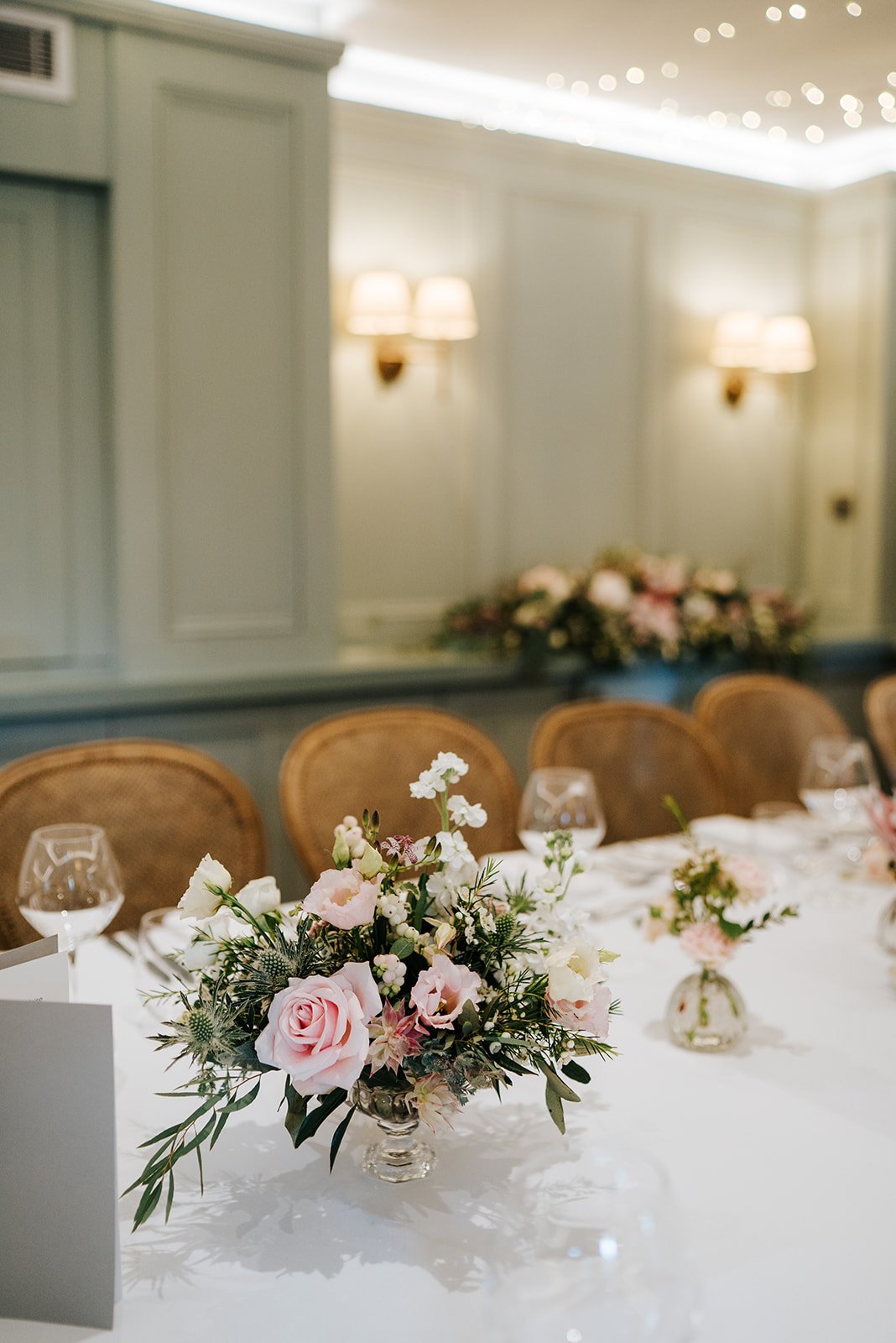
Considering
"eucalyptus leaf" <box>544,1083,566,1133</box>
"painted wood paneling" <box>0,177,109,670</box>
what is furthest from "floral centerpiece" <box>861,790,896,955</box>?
"painted wood paneling" <box>0,177,109,670</box>

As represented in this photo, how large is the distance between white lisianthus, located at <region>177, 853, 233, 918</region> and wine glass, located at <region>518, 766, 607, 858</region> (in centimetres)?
65

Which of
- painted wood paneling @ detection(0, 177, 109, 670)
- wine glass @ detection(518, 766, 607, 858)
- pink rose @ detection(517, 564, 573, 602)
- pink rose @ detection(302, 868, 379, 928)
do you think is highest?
painted wood paneling @ detection(0, 177, 109, 670)

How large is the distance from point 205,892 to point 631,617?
2.78 metres

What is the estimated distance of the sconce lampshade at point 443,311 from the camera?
3658 mm

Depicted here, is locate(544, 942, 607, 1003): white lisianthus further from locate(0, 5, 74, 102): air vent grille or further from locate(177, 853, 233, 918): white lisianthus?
locate(0, 5, 74, 102): air vent grille

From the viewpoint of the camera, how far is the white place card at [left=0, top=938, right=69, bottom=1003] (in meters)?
0.84

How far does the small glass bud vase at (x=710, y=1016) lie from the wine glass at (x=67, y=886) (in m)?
0.59

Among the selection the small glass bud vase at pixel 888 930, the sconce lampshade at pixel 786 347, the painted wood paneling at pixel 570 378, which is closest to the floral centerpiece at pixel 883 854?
the small glass bud vase at pixel 888 930

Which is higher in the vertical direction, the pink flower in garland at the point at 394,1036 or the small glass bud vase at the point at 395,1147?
the pink flower in garland at the point at 394,1036

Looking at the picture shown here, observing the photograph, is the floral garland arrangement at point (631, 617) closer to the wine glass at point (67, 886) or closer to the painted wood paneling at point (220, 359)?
the painted wood paneling at point (220, 359)

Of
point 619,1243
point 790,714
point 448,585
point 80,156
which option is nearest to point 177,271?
point 80,156

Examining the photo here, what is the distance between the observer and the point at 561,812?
1509 millimetres

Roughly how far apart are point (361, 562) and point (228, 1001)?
9.79 feet

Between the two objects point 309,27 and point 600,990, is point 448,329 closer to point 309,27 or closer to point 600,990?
point 309,27
